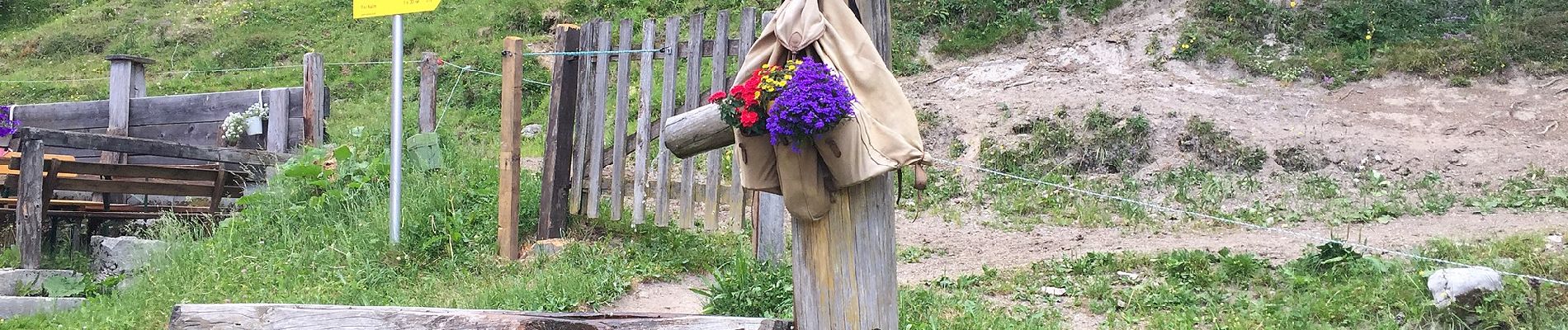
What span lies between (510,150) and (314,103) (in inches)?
132

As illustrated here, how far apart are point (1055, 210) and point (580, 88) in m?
3.85

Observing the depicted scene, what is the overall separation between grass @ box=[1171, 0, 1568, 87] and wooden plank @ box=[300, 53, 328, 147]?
8378 mm

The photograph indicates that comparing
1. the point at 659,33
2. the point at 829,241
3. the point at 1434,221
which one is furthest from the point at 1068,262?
the point at 659,33

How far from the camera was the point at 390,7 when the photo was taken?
6.91 metres

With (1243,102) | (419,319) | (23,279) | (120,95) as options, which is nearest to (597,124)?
(419,319)

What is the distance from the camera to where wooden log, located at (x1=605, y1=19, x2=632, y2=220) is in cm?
686

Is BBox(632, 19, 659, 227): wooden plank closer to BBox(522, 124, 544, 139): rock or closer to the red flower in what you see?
the red flower

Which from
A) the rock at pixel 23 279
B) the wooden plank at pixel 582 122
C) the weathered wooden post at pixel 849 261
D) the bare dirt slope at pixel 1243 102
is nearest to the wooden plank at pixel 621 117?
the wooden plank at pixel 582 122

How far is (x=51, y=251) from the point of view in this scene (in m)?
10.8

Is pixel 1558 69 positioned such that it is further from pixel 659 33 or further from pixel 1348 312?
pixel 659 33

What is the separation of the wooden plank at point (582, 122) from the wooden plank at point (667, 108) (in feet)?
1.84

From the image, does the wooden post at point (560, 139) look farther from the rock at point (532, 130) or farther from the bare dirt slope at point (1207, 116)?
the rock at point (532, 130)

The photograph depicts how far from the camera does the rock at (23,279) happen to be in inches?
337

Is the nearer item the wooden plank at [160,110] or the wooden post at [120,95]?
the wooden plank at [160,110]
